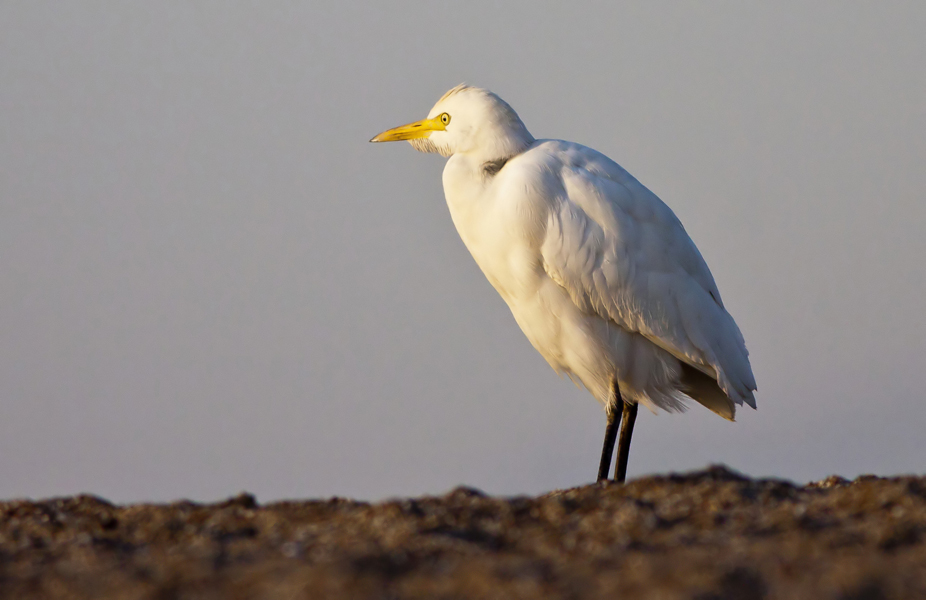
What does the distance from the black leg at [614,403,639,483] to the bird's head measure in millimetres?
2777

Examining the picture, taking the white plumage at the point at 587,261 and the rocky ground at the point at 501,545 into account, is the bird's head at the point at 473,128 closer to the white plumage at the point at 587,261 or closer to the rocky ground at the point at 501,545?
the white plumage at the point at 587,261

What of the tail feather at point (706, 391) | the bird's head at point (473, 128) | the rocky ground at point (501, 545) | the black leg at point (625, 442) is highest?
the bird's head at point (473, 128)

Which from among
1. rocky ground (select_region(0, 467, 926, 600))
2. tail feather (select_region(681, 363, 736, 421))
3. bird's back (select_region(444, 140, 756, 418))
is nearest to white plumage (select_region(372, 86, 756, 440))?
bird's back (select_region(444, 140, 756, 418))

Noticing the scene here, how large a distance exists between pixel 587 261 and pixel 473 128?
1856 mm

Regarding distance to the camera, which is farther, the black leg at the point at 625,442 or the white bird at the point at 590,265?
the black leg at the point at 625,442

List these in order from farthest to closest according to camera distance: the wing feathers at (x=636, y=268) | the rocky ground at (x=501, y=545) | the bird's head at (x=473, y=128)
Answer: the bird's head at (x=473, y=128) < the wing feathers at (x=636, y=268) < the rocky ground at (x=501, y=545)

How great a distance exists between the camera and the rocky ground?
4086 mm

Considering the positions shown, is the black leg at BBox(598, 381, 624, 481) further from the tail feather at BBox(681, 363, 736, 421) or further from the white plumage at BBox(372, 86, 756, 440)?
the tail feather at BBox(681, 363, 736, 421)

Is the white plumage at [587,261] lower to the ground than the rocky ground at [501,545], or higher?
higher

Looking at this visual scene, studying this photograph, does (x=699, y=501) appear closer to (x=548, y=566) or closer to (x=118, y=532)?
(x=548, y=566)

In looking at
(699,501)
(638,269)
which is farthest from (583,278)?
(699,501)

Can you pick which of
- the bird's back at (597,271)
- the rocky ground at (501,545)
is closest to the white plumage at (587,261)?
the bird's back at (597,271)

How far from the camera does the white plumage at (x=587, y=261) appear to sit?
938cm

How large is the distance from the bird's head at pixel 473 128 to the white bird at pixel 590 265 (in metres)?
0.01
